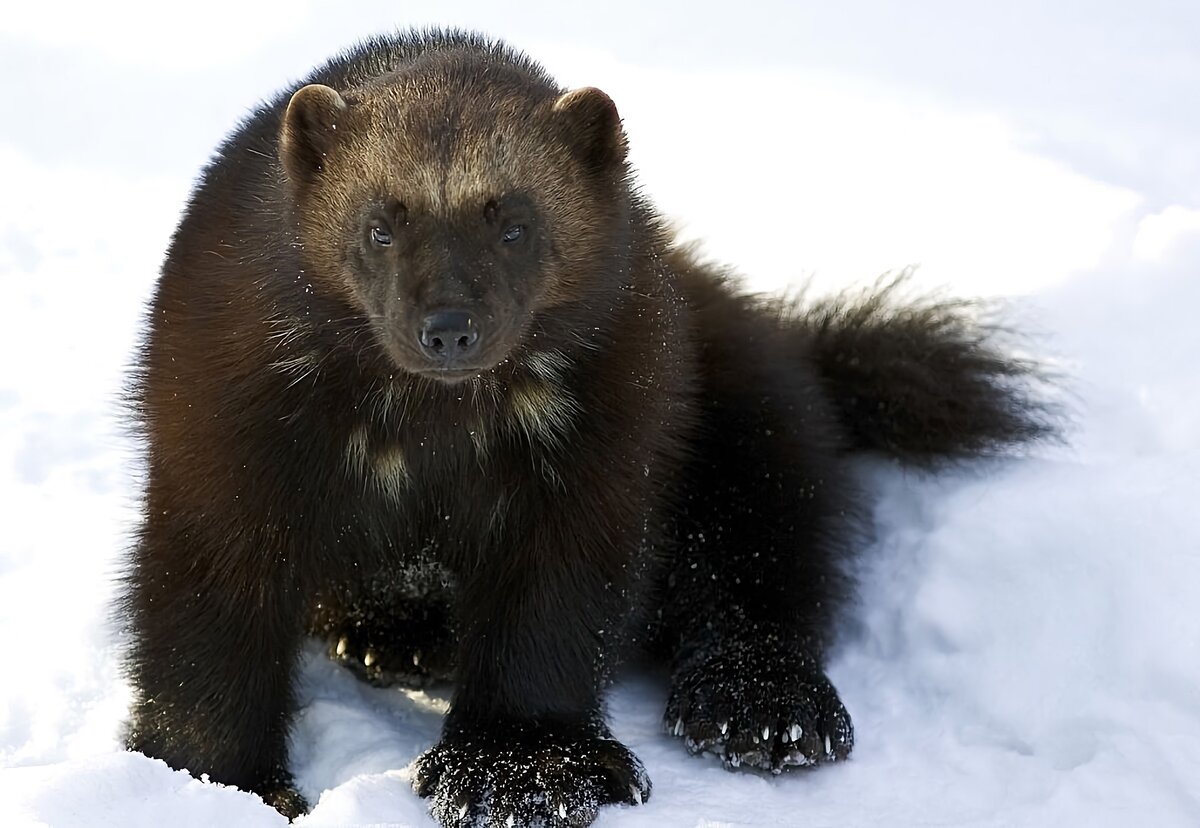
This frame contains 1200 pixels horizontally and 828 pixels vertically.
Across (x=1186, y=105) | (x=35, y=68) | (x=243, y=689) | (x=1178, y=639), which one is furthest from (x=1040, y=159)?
(x=35, y=68)

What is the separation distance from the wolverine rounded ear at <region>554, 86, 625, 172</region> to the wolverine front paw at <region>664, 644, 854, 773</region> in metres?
1.55

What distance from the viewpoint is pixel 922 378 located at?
16.7 feet

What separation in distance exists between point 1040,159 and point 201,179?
4210mm

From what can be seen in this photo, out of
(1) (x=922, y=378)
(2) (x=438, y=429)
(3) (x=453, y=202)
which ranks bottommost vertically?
(2) (x=438, y=429)

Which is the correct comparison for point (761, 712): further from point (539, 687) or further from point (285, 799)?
point (285, 799)

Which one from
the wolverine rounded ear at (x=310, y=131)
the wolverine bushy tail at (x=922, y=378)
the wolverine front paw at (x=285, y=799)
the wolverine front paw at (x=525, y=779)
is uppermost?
the wolverine bushy tail at (x=922, y=378)

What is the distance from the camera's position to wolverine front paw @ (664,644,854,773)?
13.4 feet

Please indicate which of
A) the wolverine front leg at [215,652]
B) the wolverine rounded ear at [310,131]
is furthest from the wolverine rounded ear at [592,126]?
the wolverine front leg at [215,652]

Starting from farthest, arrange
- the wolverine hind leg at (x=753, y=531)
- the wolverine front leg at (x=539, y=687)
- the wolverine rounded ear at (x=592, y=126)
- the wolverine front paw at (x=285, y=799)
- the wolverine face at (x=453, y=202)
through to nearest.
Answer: the wolverine hind leg at (x=753, y=531), the wolverine front paw at (x=285, y=799), the wolverine front leg at (x=539, y=687), the wolverine rounded ear at (x=592, y=126), the wolverine face at (x=453, y=202)

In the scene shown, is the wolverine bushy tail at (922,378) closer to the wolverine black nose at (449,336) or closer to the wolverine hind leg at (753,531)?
the wolverine hind leg at (753,531)

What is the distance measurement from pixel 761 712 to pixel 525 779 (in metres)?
0.80

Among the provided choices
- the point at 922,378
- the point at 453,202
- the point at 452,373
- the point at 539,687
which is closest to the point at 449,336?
the point at 452,373

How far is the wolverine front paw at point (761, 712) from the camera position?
161 inches

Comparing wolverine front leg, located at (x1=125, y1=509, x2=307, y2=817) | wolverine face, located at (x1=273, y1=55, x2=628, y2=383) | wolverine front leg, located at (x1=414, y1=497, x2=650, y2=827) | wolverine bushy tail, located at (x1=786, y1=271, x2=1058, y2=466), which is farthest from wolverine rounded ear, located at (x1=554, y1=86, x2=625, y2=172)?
wolverine bushy tail, located at (x1=786, y1=271, x2=1058, y2=466)
